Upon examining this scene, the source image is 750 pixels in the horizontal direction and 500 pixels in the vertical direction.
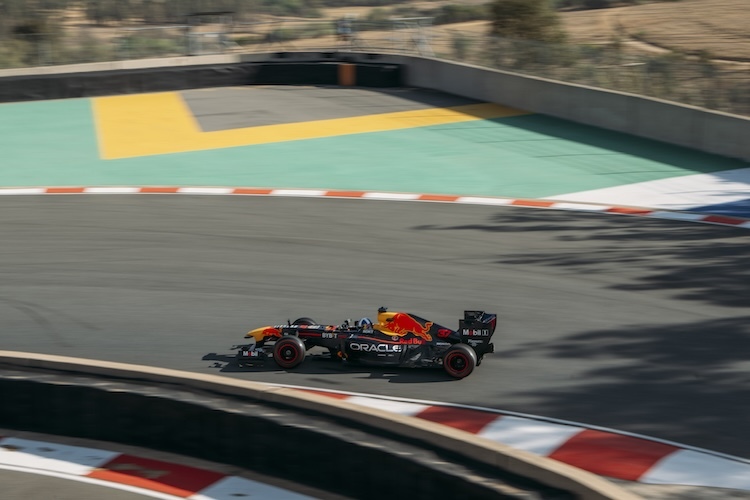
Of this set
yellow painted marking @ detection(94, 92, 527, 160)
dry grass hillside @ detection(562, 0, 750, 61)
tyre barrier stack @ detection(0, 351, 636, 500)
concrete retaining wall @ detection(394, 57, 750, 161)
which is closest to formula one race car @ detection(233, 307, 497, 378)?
tyre barrier stack @ detection(0, 351, 636, 500)

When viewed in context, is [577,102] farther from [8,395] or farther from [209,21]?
[8,395]

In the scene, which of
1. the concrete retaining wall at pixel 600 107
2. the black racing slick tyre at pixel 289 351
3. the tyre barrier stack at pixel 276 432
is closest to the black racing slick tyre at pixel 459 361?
the black racing slick tyre at pixel 289 351

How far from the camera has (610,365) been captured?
859 centimetres

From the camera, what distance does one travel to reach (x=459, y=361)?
327 inches

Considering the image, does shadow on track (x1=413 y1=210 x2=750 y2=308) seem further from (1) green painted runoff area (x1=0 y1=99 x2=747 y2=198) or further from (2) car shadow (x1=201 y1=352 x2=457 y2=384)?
(2) car shadow (x1=201 y1=352 x2=457 y2=384)

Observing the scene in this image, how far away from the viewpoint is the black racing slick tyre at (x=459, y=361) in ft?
27.1

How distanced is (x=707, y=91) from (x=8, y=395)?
1440 centimetres

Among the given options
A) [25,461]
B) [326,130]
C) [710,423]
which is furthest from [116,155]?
[710,423]

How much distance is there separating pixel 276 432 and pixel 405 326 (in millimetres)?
2187

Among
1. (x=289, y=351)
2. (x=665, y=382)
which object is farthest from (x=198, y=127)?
(x=665, y=382)

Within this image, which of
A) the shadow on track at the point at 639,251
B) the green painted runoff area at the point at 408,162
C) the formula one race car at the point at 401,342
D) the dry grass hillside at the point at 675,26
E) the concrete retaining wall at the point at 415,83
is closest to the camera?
the formula one race car at the point at 401,342

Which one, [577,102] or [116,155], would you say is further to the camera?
[577,102]

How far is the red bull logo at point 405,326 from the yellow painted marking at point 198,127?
11.8m

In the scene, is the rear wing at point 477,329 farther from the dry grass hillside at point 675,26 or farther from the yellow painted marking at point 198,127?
the dry grass hillside at point 675,26
